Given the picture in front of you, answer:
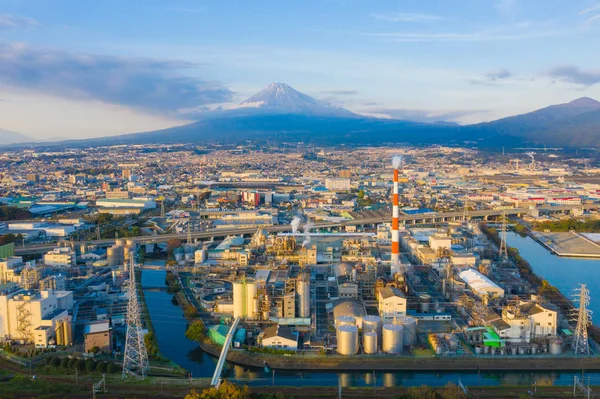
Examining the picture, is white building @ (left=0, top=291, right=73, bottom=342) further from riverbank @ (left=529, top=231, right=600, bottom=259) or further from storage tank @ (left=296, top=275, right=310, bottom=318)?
riverbank @ (left=529, top=231, right=600, bottom=259)

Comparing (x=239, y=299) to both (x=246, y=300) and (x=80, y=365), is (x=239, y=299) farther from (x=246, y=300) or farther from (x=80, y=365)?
(x=80, y=365)

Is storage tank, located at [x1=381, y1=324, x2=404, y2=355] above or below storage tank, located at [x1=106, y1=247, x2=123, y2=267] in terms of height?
below

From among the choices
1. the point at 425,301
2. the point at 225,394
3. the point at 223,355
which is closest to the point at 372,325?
the point at 425,301

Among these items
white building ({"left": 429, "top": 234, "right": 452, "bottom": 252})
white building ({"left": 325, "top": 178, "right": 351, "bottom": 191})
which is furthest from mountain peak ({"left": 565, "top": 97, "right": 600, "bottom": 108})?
white building ({"left": 429, "top": 234, "right": 452, "bottom": 252})

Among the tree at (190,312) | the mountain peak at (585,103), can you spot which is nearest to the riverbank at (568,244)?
the tree at (190,312)

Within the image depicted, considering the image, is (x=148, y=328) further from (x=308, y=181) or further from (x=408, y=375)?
(x=308, y=181)

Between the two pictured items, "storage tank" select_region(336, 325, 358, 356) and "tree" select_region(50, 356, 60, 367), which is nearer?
"tree" select_region(50, 356, 60, 367)

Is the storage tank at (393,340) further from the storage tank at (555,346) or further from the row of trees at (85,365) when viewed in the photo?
the row of trees at (85,365)
